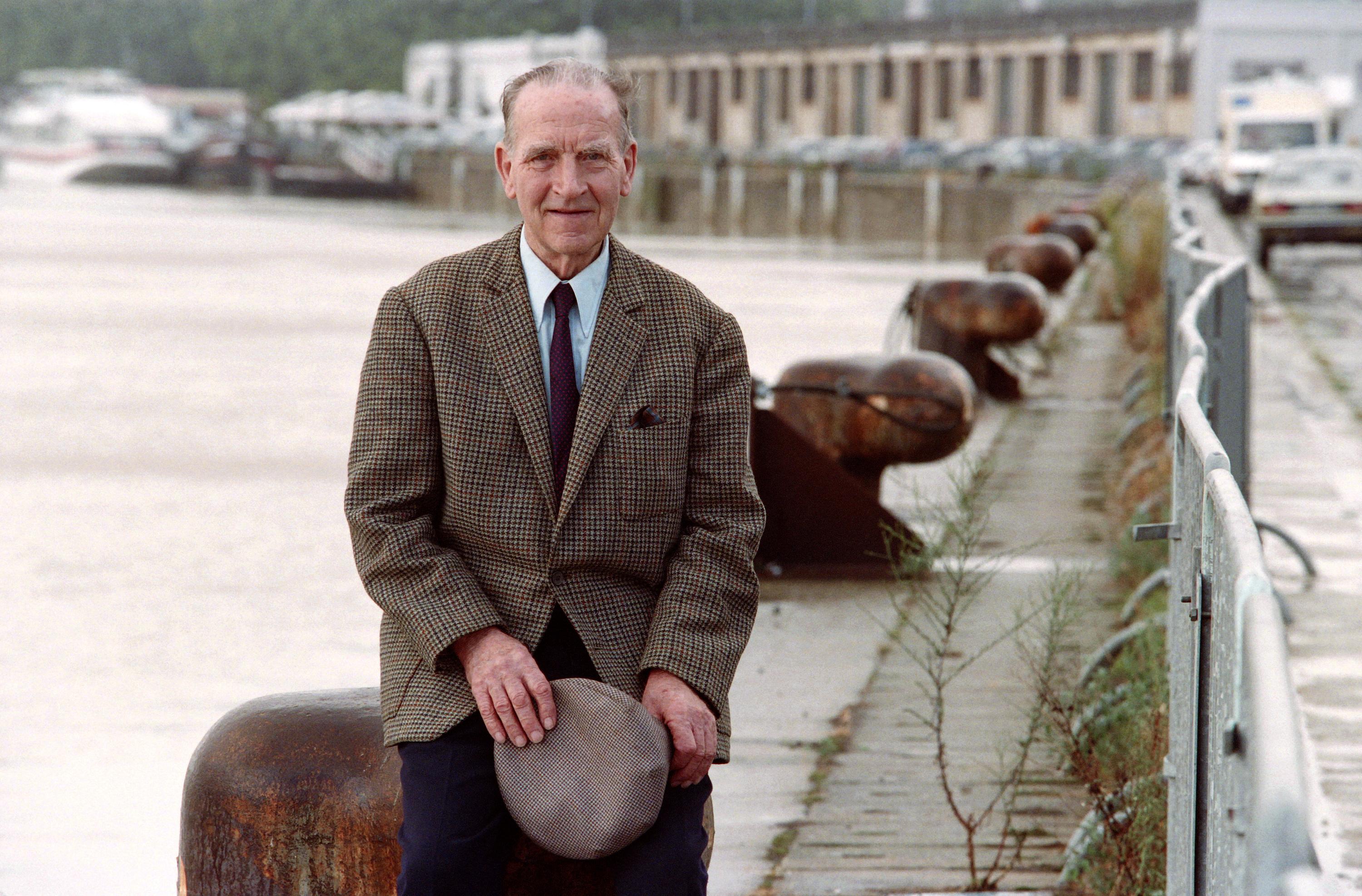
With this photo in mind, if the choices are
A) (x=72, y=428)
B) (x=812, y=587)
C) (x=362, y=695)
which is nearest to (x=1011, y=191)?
(x=72, y=428)

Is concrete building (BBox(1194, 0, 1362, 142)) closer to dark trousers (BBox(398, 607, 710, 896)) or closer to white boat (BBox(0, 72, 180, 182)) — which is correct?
white boat (BBox(0, 72, 180, 182))

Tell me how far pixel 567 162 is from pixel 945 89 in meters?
85.7

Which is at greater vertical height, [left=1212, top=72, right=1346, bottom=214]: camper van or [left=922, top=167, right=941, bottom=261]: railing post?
[left=1212, top=72, right=1346, bottom=214]: camper van

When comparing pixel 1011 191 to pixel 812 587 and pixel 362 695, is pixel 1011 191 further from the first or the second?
pixel 362 695

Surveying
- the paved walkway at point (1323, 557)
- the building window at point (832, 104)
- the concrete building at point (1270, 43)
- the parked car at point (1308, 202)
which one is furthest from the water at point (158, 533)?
the building window at point (832, 104)

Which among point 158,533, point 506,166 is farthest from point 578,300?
point 158,533

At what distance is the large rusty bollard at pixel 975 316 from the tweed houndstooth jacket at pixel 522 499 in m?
10.3

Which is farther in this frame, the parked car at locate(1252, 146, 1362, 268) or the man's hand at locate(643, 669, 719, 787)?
the parked car at locate(1252, 146, 1362, 268)

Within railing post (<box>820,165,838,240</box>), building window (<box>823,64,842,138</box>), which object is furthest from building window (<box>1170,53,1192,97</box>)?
building window (<box>823,64,842,138</box>)

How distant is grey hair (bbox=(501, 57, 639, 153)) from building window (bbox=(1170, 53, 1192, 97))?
69.5 metres

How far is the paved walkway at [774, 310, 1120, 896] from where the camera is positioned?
15.1ft

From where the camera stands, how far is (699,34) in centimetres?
10256

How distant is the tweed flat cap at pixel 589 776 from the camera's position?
2691mm

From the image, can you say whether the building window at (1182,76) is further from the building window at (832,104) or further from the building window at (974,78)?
the building window at (832,104)
